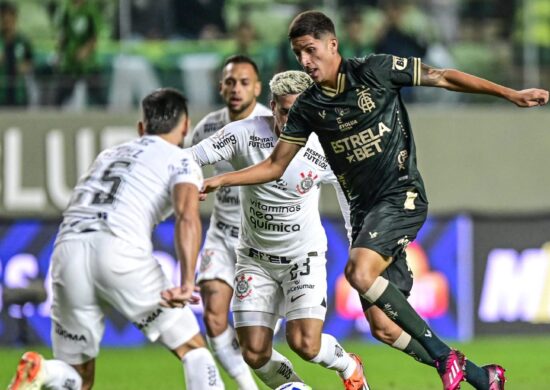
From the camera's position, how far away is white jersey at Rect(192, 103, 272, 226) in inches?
377

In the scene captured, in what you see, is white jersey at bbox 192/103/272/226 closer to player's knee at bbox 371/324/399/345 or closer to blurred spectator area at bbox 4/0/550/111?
player's knee at bbox 371/324/399/345

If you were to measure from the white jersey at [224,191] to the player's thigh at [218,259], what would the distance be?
122mm

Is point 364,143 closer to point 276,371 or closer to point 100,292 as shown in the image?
point 276,371

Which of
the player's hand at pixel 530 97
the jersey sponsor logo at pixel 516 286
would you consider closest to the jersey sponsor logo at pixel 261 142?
the player's hand at pixel 530 97

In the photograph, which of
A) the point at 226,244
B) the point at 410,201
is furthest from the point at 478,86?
the point at 226,244

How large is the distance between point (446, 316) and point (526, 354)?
1.64 metres

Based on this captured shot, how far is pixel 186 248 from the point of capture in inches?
269

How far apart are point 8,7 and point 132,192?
27.3 feet

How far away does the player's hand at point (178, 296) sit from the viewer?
22.2 ft

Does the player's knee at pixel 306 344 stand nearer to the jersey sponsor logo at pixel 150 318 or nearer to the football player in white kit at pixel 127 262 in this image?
the football player in white kit at pixel 127 262

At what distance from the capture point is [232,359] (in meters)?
9.03

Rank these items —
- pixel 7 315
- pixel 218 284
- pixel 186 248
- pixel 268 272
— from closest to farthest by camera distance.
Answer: pixel 186 248 < pixel 268 272 < pixel 218 284 < pixel 7 315

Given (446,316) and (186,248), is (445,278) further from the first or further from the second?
(186,248)

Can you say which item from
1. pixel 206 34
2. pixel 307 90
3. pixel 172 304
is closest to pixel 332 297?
pixel 206 34
